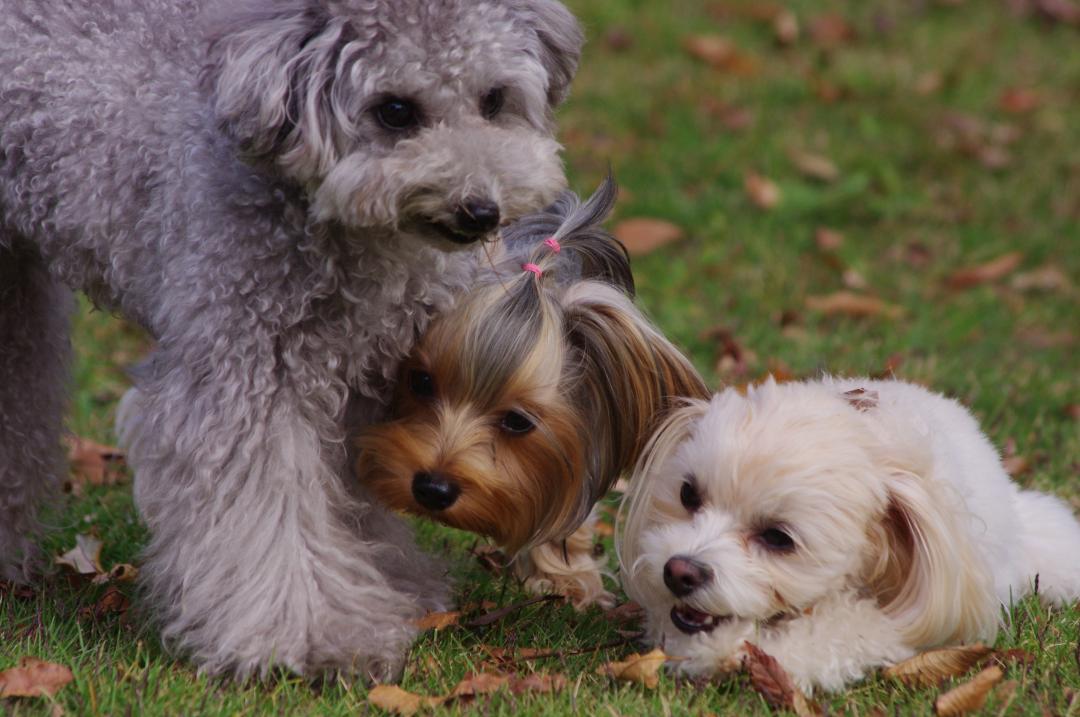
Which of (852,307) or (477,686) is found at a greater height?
(477,686)

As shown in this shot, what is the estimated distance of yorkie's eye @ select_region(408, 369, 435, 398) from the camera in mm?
3537

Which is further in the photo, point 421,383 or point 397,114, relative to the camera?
point 421,383

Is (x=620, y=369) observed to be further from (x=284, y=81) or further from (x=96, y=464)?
(x=96, y=464)

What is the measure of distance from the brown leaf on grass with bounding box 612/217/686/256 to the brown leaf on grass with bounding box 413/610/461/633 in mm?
3527

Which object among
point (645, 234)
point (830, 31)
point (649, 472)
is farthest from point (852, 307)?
point (830, 31)

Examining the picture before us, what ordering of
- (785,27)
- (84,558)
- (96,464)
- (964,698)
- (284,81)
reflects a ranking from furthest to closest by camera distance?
(785,27) < (96,464) < (84,558) < (964,698) < (284,81)

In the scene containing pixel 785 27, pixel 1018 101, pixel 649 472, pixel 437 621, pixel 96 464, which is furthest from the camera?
pixel 785 27

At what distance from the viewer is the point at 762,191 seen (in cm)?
743

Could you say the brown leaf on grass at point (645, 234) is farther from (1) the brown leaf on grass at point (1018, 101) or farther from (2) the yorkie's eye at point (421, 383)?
(2) the yorkie's eye at point (421, 383)

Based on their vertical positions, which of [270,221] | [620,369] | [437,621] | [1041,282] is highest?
[270,221]

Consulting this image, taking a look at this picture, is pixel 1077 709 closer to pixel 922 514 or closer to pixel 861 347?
pixel 922 514

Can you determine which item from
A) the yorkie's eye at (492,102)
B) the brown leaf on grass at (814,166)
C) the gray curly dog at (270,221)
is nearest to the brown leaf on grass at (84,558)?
the gray curly dog at (270,221)

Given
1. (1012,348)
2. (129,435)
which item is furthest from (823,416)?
(1012,348)

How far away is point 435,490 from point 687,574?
0.64 m
